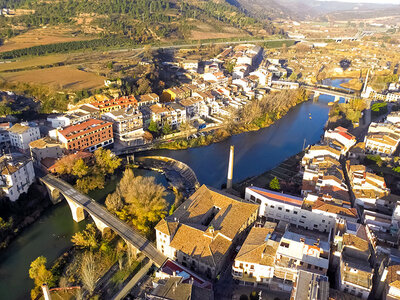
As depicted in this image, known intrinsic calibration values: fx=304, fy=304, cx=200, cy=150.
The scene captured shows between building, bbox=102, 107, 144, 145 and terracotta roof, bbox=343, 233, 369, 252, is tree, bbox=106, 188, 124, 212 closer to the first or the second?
building, bbox=102, 107, 144, 145

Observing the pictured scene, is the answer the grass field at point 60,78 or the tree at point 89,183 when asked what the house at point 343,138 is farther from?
the grass field at point 60,78

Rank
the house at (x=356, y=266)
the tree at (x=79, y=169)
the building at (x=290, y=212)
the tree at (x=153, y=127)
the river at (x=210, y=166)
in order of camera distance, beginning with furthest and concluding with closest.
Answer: the tree at (x=153, y=127)
the tree at (x=79, y=169)
the building at (x=290, y=212)
the river at (x=210, y=166)
the house at (x=356, y=266)

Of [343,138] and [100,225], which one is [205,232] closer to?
[100,225]

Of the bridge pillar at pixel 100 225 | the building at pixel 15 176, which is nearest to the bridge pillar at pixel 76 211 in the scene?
the bridge pillar at pixel 100 225

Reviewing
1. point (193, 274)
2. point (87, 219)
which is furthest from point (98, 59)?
point (193, 274)

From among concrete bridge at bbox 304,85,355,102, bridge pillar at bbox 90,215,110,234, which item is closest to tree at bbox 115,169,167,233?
bridge pillar at bbox 90,215,110,234

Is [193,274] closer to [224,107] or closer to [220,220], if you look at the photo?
[220,220]
